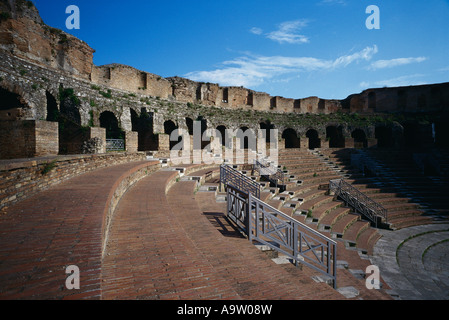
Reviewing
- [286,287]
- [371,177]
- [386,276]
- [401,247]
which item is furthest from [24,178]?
[371,177]

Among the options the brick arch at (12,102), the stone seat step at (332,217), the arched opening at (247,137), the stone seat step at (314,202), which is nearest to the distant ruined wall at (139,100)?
the brick arch at (12,102)

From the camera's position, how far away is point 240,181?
8.23 meters

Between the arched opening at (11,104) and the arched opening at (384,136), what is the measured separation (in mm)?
29584

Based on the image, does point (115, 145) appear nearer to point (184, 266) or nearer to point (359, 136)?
point (184, 266)

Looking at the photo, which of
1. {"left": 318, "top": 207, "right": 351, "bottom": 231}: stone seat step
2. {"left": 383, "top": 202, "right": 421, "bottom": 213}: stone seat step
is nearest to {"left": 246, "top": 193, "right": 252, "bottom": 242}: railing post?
{"left": 318, "top": 207, "right": 351, "bottom": 231}: stone seat step

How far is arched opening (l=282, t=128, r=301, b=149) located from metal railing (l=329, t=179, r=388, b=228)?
10893 mm

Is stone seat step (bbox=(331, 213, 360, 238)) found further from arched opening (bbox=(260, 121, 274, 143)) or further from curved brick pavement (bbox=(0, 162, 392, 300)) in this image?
arched opening (bbox=(260, 121, 274, 143))

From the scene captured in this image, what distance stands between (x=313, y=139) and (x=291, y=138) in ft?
8.48

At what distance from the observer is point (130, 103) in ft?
51.7

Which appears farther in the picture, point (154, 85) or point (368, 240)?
point (154, 85)

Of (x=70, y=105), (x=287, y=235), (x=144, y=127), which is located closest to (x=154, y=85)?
(x=144, y=127)
